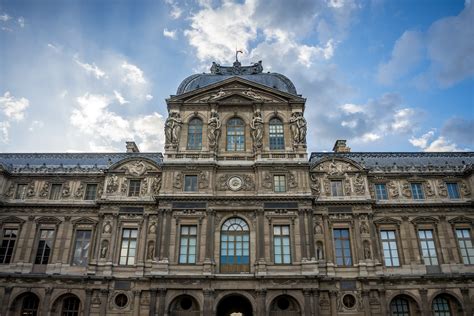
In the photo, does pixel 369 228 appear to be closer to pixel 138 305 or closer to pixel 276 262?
pixel 276 262

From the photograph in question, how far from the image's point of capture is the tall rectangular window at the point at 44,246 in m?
31.6

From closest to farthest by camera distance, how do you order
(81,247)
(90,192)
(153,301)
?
1. (153,301)
2. (81,247)
3. (90,192)

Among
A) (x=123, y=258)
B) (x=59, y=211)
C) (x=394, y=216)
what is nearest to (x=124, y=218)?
(x=123, y=258)

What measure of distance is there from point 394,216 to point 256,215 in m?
11.7

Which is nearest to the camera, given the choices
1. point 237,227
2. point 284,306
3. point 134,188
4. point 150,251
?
point 284,306

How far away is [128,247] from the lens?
31016 millimetres

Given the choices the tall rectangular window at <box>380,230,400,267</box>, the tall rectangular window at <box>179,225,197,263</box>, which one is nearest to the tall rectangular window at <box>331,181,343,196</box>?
the tall rectangular window at <box>380,230,400,267</box>

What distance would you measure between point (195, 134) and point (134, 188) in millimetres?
6984

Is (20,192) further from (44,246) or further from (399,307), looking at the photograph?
(399,307)

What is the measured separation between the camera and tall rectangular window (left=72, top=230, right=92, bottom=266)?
3128 cm

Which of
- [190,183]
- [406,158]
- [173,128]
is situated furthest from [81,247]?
[406,158]

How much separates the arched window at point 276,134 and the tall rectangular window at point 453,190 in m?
14.8

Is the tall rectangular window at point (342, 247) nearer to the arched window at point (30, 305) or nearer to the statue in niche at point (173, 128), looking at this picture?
the statue in niche at point (173, 128)

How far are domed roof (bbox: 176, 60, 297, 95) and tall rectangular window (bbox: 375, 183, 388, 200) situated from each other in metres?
11.2
